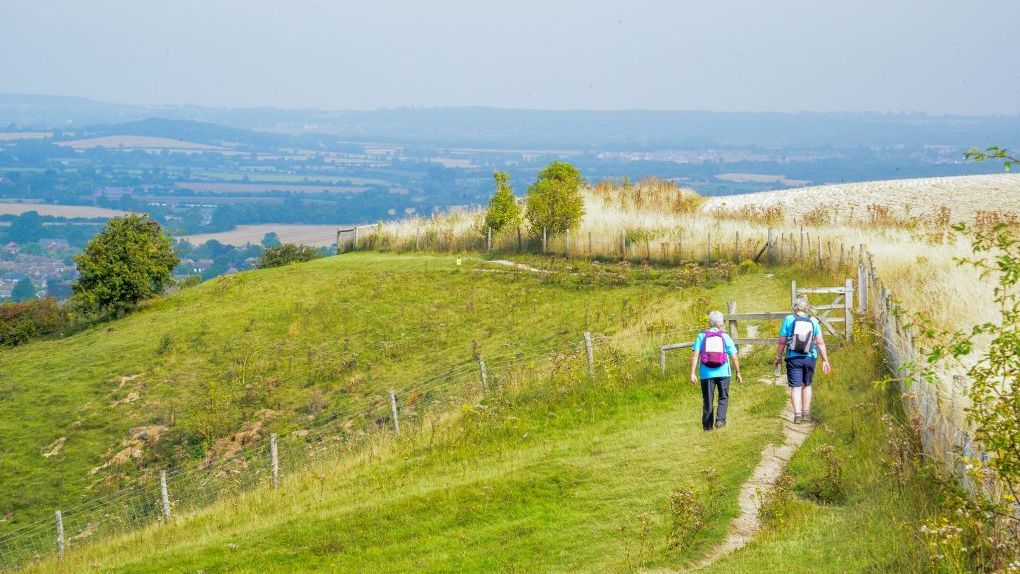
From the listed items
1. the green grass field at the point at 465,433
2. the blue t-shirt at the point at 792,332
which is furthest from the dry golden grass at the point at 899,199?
the blue t-shirt at the point at 792,332

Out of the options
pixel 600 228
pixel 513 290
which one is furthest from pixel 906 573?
pixel 600 228

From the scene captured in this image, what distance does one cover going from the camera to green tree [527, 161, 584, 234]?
46.1 m

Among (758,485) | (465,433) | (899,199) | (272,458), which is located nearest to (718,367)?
(758,485)

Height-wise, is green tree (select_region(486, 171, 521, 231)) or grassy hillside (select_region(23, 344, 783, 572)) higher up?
green tree (select_region(486, 171, 521, 231))

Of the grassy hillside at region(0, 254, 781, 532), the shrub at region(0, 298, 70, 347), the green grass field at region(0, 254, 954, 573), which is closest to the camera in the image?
the green grass field at region(0, 254, 954, 573)

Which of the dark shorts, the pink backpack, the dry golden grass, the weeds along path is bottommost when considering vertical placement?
the weeds along path

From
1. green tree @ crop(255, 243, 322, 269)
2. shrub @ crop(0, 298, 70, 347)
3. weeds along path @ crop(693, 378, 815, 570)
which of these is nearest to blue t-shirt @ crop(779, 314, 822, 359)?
weeds along path @ crop(693, 378, 815, 570)

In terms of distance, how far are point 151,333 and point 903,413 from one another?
34205 mm

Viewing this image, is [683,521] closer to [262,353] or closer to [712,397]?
[712,397]

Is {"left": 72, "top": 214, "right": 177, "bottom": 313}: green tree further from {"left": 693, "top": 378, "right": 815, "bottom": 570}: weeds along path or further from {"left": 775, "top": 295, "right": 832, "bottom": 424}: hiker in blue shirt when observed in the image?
{"left": 775, "top": 295, "right": 832, "bottom": 424}: hiker in blue shirt

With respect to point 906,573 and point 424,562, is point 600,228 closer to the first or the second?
point 424,562

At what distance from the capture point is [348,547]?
1656 centimetres

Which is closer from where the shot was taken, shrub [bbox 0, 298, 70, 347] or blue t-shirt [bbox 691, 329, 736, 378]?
blue t-shirt [bbox 691, 329, 736, 378]

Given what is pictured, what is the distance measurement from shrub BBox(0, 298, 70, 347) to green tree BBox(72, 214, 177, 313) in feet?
12.2
